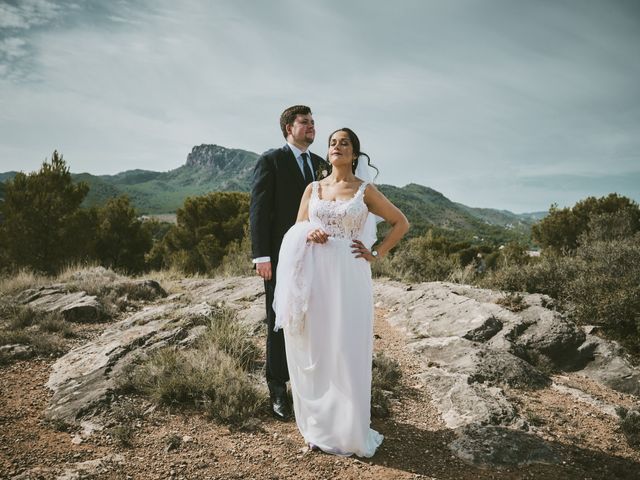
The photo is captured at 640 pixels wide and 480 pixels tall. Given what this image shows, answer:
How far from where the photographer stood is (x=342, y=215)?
10.1ft

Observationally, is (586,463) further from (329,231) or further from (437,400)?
(329,231)

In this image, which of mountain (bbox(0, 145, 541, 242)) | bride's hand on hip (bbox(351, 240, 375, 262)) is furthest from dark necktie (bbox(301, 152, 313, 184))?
mountain (bbox(0, 145, 541, 242))

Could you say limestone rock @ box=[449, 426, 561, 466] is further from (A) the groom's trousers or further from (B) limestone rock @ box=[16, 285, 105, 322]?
(B) limestone rock @ box=[16, 285, 105, 322]

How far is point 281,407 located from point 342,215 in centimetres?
199

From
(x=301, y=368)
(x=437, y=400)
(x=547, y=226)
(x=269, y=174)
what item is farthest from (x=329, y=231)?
(x=547, y=226)

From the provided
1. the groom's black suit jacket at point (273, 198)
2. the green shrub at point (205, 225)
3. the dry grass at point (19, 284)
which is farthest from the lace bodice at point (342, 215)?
the green shrub at point (205, 225)

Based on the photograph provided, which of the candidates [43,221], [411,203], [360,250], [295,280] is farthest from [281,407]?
[411,203]

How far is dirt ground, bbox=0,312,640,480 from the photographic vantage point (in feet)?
9.20

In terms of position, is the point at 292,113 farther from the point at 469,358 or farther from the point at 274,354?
the point at 469,358

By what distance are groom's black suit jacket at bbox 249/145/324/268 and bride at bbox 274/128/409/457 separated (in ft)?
1.65

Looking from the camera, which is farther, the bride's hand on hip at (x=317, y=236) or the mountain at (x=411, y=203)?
the mountain at (x=411, y=203)

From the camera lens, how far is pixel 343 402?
3.00 metres

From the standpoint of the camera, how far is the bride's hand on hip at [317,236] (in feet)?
9.98

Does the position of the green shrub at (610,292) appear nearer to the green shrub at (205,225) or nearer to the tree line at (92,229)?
the tree line at (92,229)
